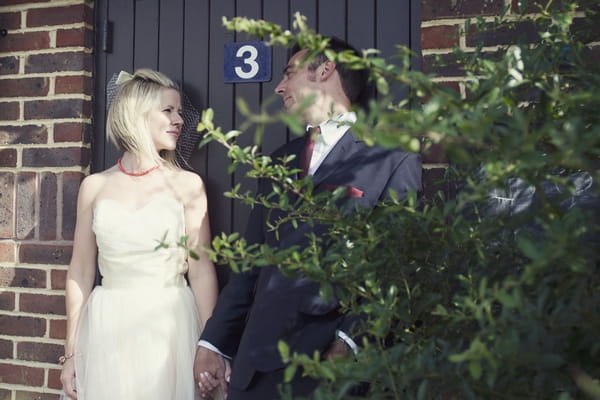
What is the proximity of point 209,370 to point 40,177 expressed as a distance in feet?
3.79

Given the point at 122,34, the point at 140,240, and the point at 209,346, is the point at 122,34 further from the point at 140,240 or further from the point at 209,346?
the point at 209,346

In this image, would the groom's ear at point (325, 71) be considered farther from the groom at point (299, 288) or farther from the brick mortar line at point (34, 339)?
the brick mortar line at point (34, 339)

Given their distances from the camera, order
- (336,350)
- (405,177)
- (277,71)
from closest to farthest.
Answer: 1. (336,350)
2. (405,177)
3. (277,71)

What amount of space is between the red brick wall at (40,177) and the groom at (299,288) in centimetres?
84

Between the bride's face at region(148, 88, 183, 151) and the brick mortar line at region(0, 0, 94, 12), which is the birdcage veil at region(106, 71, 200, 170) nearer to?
the bride's face at region(148, 88, 183, 151)

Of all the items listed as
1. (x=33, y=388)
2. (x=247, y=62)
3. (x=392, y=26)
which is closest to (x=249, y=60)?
(x=247, y=62)

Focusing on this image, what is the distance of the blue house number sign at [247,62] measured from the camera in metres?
2.60

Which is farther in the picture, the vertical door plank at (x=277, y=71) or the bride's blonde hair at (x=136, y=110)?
the vertical door plank at (x=277, y=71)

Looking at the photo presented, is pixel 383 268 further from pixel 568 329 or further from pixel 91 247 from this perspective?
pixel 91 247

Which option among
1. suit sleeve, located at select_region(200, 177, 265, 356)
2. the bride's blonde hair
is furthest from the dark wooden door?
suit sleeve, located at select_region(200, 177, 265, 356)

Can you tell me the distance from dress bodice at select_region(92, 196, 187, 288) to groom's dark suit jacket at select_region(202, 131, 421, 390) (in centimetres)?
30

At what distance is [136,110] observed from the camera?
2479mm

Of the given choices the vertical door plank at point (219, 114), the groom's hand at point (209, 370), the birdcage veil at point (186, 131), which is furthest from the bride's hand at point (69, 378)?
the birdcage veil at point (186, 131)

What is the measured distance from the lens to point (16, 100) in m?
2.76
